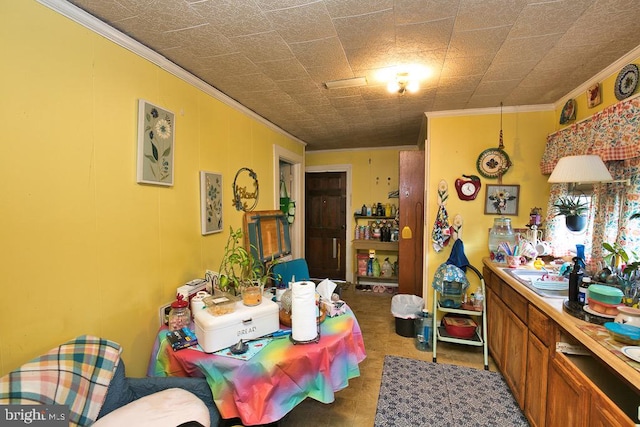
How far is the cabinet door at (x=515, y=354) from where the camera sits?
6.34 feet

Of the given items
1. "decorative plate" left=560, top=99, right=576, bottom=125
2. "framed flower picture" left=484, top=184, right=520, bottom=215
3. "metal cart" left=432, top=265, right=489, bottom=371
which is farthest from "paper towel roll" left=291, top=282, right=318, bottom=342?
"decorative plate" left=560, top=99, right=576, bottom=125

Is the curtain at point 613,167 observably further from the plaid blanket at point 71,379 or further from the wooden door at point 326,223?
the wooden door at point 326,223

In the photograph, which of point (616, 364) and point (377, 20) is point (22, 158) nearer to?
point (377, 20)

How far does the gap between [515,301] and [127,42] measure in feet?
9.95

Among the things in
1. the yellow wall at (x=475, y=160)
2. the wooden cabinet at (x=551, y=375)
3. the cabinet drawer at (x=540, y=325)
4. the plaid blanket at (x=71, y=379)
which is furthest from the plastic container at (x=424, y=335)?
the plaid blanket at (x=71, y=379)

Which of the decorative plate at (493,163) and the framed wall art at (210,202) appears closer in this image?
the framed wall art at (210,202)

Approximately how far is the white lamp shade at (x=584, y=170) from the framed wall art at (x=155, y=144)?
2.69 metres

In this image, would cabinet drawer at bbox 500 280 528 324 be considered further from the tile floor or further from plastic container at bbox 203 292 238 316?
plastic container at bbox 203 292 238 316

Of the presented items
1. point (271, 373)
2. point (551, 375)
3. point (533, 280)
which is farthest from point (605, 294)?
point (271, 373)

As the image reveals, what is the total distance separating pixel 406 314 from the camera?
124 inches

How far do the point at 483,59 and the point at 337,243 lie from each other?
3768mm

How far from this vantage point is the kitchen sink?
Result: 180 cm

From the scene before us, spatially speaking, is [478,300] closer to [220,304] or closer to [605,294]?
[605,294]

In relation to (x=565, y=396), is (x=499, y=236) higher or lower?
higher
